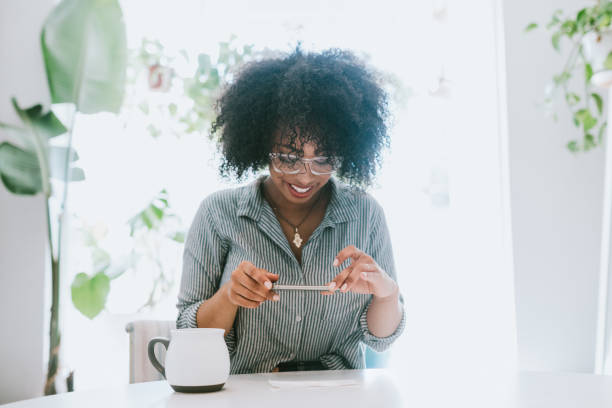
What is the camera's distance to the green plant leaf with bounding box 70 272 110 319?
2.23m

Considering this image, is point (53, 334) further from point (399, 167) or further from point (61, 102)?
point (399, 167)

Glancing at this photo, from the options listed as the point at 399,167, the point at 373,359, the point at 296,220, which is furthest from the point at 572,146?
the point at 296,220

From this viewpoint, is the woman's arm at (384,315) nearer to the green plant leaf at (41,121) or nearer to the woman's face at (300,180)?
the woman's face at (300,180)

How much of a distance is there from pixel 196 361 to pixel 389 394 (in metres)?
0.33

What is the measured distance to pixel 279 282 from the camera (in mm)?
1371

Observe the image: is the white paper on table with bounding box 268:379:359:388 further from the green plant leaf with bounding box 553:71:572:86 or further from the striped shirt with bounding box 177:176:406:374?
the green plant leaf with bounding box 553:71:572:86

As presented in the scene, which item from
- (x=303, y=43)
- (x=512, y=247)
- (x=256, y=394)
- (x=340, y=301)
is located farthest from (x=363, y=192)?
(x=512, y=247)

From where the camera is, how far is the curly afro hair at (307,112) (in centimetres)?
131

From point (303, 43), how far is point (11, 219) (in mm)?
1544

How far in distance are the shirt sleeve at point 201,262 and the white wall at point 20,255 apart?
3.89ft

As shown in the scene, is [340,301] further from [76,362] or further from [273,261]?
[76,362]

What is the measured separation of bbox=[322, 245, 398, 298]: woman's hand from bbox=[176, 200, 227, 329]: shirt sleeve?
0.37 meters

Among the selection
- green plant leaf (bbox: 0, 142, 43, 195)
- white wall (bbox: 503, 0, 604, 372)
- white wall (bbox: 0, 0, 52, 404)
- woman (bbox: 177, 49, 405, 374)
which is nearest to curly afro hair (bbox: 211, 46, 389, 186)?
woman (bbox: 177, 49, 405, 374)

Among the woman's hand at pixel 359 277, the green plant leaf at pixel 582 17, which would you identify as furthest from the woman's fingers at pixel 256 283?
the green plant leaf at pixel 582 17
